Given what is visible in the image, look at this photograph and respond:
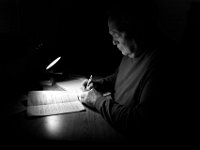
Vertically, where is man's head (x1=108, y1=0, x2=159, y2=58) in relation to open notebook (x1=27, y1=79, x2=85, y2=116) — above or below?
above

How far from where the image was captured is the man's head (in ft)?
4.15

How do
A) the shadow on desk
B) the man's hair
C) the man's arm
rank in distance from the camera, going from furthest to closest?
the man's arm
the man's hair
the shadow on desk

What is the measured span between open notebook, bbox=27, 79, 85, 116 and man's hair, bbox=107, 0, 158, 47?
1.93ft

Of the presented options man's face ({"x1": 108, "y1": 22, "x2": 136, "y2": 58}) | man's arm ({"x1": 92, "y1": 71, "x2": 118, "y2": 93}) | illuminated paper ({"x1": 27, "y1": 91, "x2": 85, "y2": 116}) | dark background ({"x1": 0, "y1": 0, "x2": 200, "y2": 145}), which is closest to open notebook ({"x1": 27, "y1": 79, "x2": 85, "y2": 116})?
illuminated paper ({"x1": 27, "y1": 91, "x2": 85, "y2": 116})

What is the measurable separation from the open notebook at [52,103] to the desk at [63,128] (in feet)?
0.14

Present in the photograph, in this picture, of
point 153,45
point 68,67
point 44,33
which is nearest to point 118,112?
point 153,45

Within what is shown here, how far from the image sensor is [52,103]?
4.64ft

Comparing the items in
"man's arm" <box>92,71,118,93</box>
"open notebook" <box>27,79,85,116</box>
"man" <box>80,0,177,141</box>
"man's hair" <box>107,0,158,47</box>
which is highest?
"man's hair" <box>107,0,158,47</box>

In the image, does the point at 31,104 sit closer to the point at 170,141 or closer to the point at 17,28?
the point at 170,141

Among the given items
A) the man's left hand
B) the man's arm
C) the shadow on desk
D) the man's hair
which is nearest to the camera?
the shadow on desk

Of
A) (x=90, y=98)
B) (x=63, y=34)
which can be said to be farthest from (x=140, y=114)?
(x=63, y=34)

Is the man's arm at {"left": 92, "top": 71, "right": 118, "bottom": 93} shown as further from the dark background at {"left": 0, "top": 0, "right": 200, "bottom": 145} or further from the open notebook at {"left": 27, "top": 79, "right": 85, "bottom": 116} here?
the dark background at {"left": 0, "top": 0, "right": 200, "bottom": 145}

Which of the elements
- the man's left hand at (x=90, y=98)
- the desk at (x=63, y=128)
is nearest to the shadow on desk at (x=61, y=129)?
the desk at (x=63, y=128)

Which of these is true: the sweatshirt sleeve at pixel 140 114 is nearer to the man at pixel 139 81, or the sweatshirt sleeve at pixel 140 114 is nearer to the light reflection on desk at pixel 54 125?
the man at pixel 139 81
